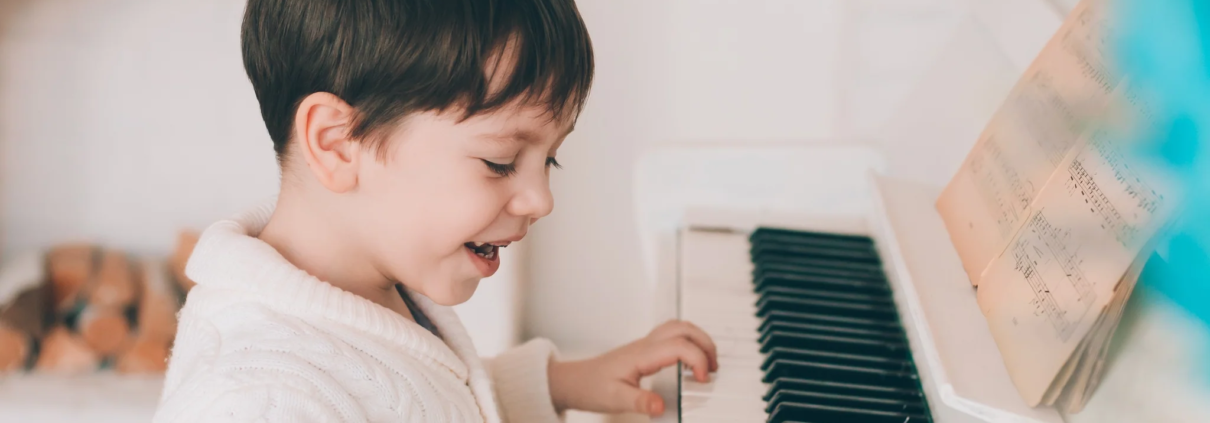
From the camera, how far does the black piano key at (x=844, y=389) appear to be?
95 cm

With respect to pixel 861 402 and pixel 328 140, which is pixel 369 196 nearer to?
pixel 328 140

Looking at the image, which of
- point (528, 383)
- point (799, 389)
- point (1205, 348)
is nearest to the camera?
point (1205, 348)

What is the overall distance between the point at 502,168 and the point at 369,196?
0.40 ft

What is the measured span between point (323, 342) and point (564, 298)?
122 centimetres

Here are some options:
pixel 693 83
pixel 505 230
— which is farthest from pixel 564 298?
pixel 505 230

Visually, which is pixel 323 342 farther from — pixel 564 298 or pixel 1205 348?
pixel 564 298

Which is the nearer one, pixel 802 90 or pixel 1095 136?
pixel 1095 136

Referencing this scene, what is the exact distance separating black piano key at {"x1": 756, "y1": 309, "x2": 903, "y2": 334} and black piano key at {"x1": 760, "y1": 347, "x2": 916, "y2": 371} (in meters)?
0.06

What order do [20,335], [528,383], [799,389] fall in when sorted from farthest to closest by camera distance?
1. [20,335]
2. [528,383]
3. [799,389]

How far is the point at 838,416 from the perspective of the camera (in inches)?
35.9

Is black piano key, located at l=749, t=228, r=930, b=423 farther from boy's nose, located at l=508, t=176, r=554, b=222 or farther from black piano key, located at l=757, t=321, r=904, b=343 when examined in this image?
boy's nose, located at l=508, t=176, r=554, b=222

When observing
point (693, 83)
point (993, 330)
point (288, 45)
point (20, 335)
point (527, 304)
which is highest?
point (693, 83)

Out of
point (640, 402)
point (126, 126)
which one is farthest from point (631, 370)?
point (126, 126)

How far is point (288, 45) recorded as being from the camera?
781 millimetres
